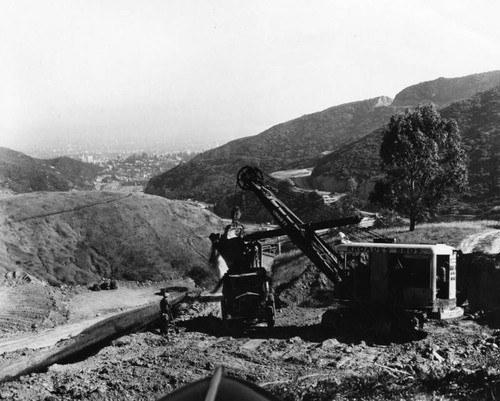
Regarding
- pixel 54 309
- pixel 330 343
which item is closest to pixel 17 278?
pixel 54 309

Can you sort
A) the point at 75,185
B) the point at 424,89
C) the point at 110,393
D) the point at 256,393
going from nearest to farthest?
the point at 256,393 → the point at 110,393 → the point at 75,185 → the point at 424,89

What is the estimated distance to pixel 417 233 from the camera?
29.8m

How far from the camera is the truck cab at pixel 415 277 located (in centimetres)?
1473

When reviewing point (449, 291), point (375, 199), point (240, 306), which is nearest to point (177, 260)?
point (375, 199)

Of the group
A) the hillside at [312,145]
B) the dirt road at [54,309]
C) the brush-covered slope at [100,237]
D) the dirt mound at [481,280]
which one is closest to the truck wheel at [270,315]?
the dirt mound at [481,280]

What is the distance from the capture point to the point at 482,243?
25781 millimetres

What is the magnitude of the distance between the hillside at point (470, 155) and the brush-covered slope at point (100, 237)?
34152 millimetres

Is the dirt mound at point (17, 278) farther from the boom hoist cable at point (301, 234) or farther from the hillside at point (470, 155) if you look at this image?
the hillside at point (470, 155)

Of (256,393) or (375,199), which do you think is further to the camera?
(375,199)

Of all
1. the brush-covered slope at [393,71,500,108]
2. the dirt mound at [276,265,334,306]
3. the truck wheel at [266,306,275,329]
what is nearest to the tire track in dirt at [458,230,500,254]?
the dirt mound at [276,265,334,306]

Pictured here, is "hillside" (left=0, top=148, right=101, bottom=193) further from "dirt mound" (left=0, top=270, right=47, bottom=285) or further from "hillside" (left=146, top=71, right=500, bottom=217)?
"dirt mound" (left=0, top=270, right=47, bottom=285)

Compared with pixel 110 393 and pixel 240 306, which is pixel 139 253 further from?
pixel 110 393

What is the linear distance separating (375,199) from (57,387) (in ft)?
79.9

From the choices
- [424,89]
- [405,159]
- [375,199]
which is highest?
[424,89]
